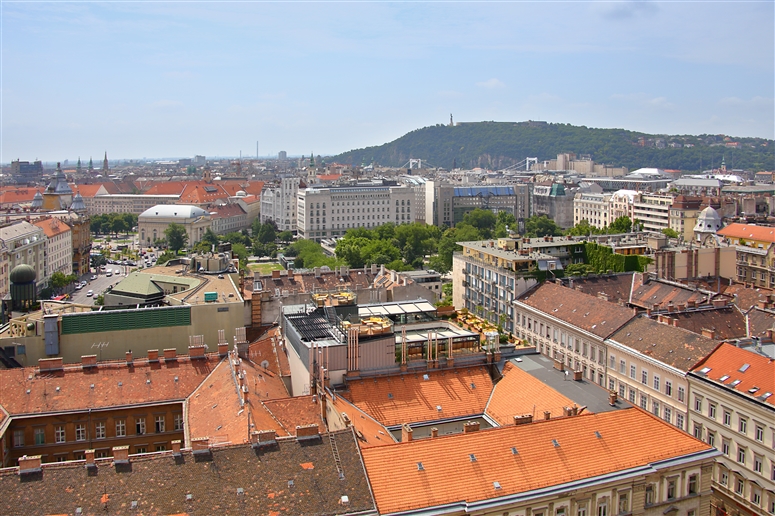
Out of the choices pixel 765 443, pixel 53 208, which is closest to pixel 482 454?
pixel 765 443

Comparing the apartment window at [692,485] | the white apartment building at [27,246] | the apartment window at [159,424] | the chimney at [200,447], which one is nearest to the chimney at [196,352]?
the apartment window at [159,424]

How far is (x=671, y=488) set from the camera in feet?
113

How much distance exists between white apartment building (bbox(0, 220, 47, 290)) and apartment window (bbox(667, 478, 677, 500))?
10912cm

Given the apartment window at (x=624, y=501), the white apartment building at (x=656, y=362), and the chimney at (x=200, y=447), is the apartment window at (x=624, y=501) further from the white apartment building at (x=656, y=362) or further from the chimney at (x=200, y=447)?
the white apartment building at (x=656, y=362)

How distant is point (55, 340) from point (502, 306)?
4612 cm

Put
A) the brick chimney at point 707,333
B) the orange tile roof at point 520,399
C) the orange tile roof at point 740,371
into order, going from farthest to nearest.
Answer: the brick chimney at point 707,333, the orange tile roof at point 740,371, the orange tile roof at point 520,399

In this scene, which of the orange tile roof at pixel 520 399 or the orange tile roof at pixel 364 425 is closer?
the orange tile roof at pixel 364 425

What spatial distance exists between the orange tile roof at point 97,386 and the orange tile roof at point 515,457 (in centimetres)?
1703

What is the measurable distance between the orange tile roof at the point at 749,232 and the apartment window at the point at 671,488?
78.6 m

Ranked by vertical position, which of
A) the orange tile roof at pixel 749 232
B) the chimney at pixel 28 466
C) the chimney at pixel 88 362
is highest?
the orange tile roof at pixel 749 232

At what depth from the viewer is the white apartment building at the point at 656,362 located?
5191 centimetres

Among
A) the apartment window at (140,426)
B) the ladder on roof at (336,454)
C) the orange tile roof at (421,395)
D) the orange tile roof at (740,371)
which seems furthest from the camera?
the orange tile roof at (740,371)

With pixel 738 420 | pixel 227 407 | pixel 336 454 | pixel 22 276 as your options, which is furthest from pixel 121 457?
pixel 22 276

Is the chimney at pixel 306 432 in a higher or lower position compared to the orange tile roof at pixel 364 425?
higher
